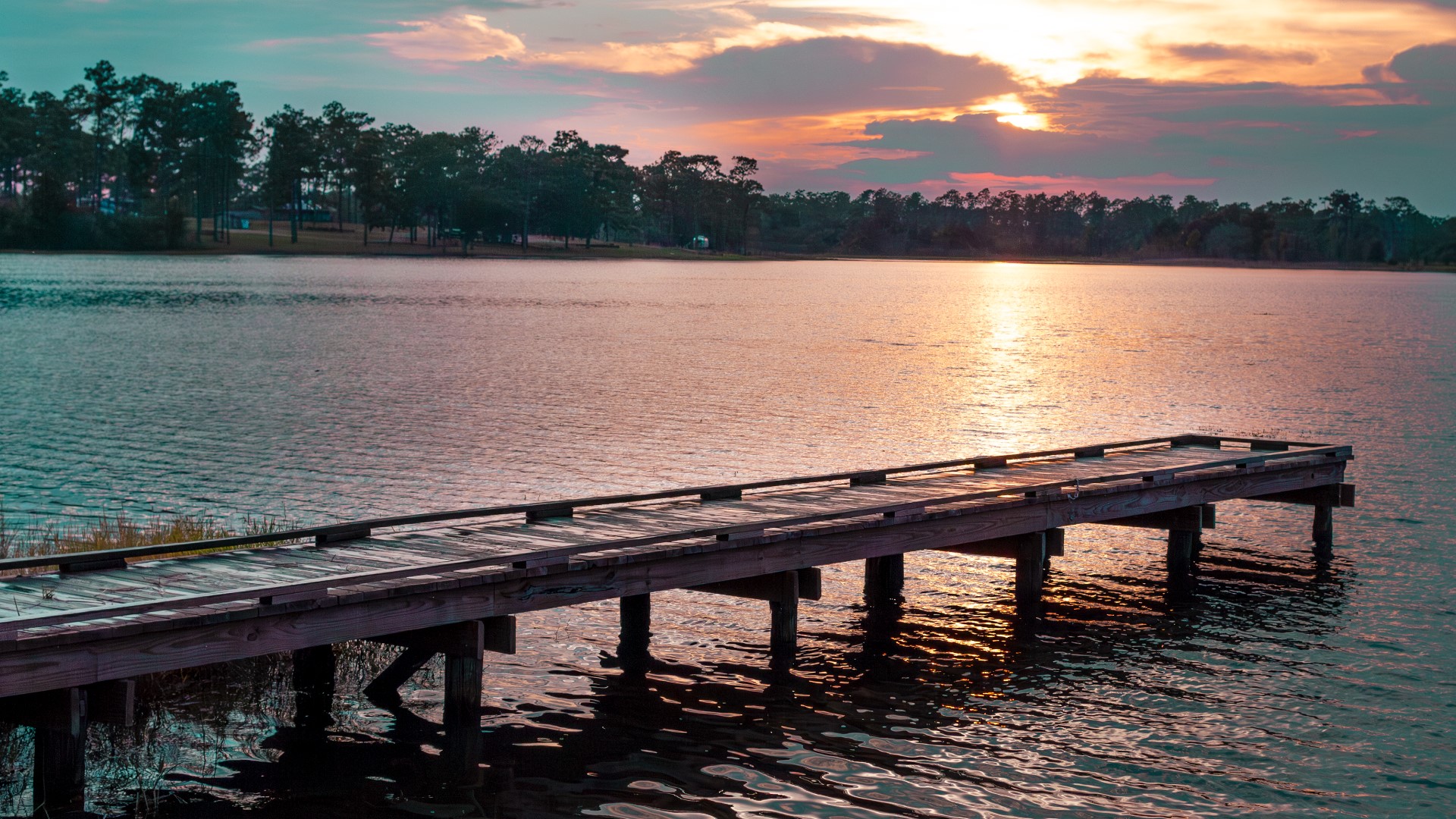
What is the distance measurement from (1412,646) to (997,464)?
240 inches

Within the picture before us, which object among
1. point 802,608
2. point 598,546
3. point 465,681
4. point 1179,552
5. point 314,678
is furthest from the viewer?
point 1179,552

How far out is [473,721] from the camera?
11172 mm

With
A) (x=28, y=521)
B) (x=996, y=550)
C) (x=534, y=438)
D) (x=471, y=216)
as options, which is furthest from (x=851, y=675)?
(x=471, y=216)

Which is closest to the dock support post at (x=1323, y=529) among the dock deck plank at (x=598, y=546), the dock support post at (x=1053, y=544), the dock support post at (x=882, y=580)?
the dock deck plank at (x=598, y=546)

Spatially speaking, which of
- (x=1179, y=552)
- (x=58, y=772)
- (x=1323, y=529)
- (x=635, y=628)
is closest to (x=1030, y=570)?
(x=1179, y=552)

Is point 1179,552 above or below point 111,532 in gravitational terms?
below

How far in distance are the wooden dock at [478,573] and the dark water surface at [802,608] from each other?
1.95 ft

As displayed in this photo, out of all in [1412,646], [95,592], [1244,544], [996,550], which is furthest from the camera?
[1244,544]

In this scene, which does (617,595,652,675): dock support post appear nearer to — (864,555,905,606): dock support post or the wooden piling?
the wooden piling

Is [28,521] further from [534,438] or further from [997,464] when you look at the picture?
[997,464]

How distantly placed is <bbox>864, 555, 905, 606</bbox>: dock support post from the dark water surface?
0.40 meters

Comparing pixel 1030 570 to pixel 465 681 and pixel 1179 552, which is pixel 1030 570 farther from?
pixel 465 681

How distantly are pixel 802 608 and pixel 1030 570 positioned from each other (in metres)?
2.95

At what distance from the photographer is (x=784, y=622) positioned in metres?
13.8
